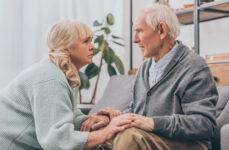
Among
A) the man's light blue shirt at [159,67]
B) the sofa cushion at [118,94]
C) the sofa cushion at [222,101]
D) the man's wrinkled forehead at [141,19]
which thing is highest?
the man's wrinkled forehead at [141,19]

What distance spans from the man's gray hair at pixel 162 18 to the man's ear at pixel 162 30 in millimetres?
16

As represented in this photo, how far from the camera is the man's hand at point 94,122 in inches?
59.7

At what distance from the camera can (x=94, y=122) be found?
1574 mm

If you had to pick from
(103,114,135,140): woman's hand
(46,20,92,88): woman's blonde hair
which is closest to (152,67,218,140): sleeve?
(103,114,135,140): woman's hand

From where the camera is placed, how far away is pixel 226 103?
5.55 ft

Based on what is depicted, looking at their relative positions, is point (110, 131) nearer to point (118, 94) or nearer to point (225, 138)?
point (225, 138)

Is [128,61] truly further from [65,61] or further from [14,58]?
[65,61]

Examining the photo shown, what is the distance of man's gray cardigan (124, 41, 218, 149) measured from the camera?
1321 mm

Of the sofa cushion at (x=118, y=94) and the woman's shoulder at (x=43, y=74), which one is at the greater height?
the woman's shoulder at (x=43, y=74)

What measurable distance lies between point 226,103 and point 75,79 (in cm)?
81

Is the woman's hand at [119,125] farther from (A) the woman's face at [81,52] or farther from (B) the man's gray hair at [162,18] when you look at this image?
(B) the man's gray hair at [162,18]

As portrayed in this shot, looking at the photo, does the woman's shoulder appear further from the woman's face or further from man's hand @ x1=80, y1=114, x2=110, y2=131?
man's hand @ x1=80, y1=114, x2=110, y2=131

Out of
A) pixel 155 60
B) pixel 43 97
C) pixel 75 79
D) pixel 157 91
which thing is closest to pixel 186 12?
pixel 155 60

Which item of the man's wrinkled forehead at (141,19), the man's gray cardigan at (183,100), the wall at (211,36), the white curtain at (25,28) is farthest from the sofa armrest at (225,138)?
the white curtain at (25,28)
